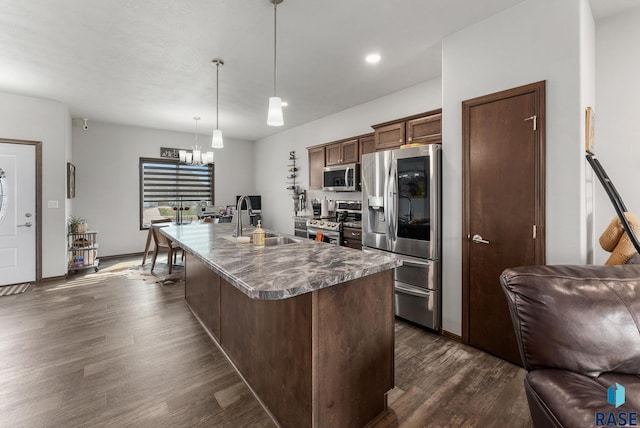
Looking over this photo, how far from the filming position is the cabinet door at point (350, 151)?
184 inches

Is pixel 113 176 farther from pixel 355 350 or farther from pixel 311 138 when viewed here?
pixel 355 350

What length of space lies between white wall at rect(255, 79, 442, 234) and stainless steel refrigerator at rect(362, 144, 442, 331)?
133cm

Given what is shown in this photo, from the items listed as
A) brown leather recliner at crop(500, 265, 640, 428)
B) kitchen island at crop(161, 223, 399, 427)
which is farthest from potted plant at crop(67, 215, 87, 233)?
brown leather recliner at crop(500, 265, 640, 428)

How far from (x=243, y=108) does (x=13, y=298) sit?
160 inches

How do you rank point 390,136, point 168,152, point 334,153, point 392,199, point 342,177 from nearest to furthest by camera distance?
point 392,199 < point 390,136 < point 342,177 < point 334,153 < point 168,152

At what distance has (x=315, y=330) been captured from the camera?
4.51ft

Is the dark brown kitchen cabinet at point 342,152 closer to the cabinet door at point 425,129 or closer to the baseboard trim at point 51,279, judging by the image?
the cabinet door at point 425,129

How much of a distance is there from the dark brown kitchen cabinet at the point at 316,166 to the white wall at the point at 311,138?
0.71 feet

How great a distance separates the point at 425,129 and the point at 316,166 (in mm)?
2575

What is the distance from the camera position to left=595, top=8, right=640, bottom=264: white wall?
2299 mm

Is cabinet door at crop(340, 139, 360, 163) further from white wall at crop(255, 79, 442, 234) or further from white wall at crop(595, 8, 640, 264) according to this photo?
white wall at crop(595, 8, 640, 264)

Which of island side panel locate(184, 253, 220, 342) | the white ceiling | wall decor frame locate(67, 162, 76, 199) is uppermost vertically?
the white ceiling

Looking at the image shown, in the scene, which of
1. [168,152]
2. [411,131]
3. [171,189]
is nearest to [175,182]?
[171,189]

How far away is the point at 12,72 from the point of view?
3.42 m
